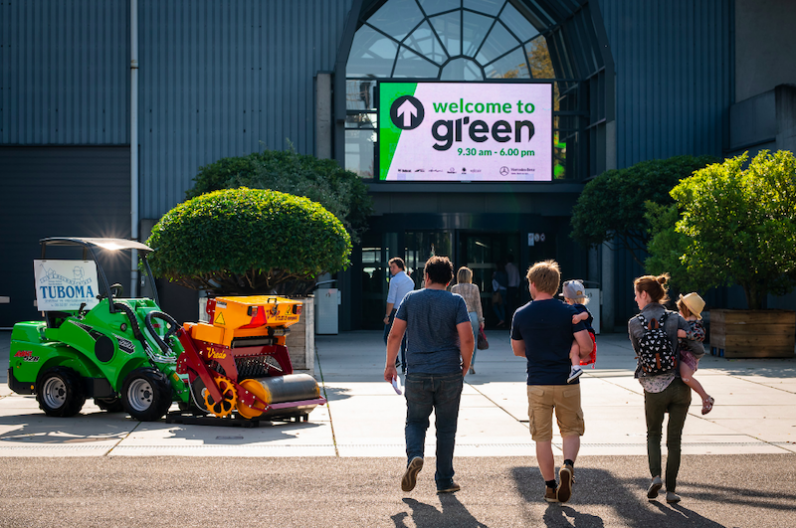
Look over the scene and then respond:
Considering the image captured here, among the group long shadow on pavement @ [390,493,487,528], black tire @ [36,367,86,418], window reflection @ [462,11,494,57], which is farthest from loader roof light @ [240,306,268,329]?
window reflection @ [462,11,494,57]

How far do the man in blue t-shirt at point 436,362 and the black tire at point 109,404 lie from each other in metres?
4.74

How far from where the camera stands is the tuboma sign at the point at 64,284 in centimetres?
941

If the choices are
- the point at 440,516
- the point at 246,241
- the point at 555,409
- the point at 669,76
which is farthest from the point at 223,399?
the point at 669,76

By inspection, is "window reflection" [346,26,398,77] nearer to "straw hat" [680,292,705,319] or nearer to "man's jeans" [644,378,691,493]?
"straw hat" [680,292,705,319]

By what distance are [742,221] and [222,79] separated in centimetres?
1327

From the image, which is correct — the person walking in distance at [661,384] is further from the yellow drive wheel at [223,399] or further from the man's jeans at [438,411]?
the yellow drive wheel at [223,399]

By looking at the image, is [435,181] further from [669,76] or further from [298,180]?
[669,76]

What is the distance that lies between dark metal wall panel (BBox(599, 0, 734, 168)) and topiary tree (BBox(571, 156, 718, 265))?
8.93 feet

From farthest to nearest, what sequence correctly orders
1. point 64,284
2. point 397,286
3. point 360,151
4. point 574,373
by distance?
1. point 360,151
2. point 397,286
3. point 64,284
4. point 574,373

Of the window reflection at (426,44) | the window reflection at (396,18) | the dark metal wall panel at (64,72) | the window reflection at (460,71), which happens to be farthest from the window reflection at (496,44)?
the dark metal wall panel at (64,72)

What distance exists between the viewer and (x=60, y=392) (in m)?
8.98

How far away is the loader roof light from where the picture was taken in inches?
320

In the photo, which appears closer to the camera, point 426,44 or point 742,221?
point 742,221

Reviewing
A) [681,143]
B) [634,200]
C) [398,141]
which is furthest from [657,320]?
[681,143]
